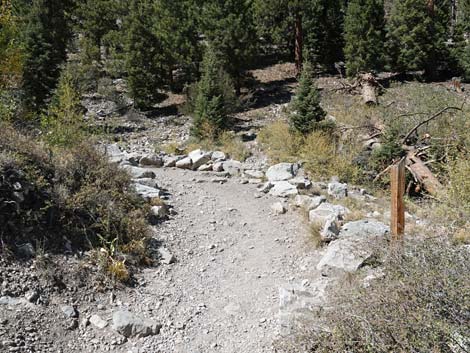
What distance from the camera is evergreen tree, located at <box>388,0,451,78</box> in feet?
72.3

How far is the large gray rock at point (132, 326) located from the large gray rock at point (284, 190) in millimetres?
4812

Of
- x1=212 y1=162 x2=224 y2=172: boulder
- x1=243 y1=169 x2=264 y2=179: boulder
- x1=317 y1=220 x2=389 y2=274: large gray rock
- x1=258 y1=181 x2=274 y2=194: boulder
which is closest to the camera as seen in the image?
x1=317 y1=220 x2=389 y2=274: large gray rock

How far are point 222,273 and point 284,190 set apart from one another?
3.32 meters

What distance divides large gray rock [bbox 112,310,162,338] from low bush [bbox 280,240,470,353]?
1940 millimetres

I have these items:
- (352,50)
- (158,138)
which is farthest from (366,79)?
(158,138)

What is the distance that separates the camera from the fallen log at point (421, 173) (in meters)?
9.43

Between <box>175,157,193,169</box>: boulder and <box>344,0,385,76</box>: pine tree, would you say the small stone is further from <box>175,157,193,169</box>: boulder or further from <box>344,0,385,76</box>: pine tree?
<box>344,0,385,76</box>: pine tree

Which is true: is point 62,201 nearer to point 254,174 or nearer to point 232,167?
point 254,174

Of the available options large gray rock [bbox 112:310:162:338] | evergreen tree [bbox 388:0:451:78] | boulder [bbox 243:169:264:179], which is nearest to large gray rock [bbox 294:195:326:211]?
boulder [bbox 243:169:264:179]

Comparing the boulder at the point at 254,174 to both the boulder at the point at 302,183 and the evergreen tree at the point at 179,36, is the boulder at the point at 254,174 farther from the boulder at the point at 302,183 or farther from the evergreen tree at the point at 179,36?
the evergreen tree at the point at 179,36

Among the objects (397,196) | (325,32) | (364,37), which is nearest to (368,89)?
(364,37)

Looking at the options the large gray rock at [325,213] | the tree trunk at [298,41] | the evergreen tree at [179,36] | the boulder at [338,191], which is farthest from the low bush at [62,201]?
the tree trunk at [298,41]

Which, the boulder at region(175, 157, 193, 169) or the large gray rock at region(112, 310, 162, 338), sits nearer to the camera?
the large gray rock at region(112, 310, 162, 338)

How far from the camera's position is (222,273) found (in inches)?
286
